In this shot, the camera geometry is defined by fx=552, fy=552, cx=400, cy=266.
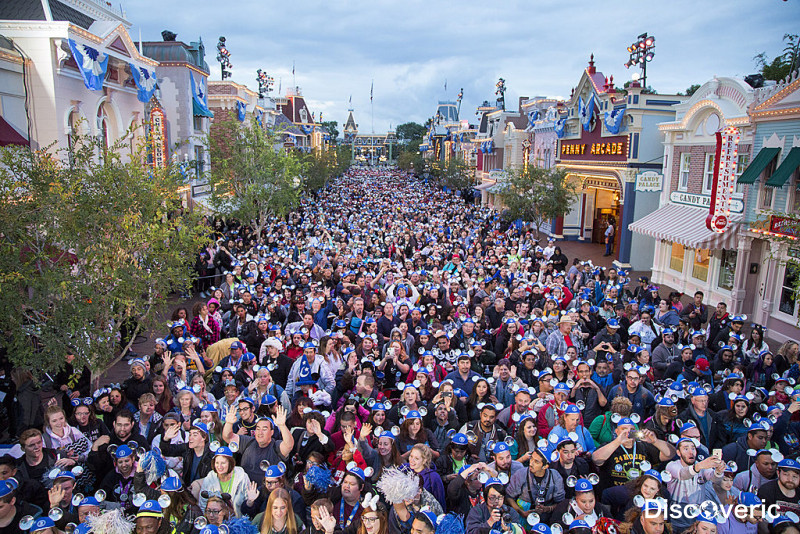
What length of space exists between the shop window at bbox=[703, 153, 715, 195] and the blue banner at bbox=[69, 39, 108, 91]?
19.1m

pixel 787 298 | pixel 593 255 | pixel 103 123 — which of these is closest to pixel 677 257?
pixel 787 298

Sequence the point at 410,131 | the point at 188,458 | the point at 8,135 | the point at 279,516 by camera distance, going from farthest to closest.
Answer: the point at 410,131 < the point at 8,135 < the point at 188,458 < the point at 279,516

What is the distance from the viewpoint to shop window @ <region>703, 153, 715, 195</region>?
17900mm

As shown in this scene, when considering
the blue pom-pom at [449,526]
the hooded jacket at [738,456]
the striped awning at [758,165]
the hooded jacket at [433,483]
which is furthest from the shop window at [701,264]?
the blue pom-pom at [449,526]

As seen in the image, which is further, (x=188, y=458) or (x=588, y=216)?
(x=588, y=216)

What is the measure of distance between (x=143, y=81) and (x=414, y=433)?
18.7 meters

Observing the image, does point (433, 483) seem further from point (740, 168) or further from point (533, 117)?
point (533, 117)

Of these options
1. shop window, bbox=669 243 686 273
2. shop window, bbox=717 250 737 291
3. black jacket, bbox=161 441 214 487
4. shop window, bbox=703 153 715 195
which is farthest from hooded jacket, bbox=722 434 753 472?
shop window, bbox=669 243 686 273

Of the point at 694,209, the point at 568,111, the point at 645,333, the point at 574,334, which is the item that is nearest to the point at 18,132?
the point at 574,334

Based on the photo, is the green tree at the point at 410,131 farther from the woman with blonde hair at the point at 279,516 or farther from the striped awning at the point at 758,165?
the woman with blonde hair at the point at 279,516

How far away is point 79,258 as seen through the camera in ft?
25.0

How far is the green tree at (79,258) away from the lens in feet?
23.4

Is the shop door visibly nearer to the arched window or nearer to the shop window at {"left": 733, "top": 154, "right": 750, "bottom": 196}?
the shop window at {"left": 733, "top": 154, "right": 750, "bottom": 196}

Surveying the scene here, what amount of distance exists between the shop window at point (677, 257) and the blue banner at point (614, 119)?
19.8 ft
